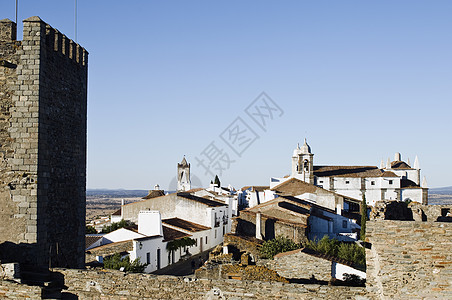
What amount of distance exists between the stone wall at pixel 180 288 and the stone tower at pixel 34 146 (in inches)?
A: 60.1

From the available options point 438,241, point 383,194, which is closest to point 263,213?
point 438,241

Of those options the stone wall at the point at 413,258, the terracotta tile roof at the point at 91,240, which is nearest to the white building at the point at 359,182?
the terracotta tile roof at the point at 91,240

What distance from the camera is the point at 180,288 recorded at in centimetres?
1059

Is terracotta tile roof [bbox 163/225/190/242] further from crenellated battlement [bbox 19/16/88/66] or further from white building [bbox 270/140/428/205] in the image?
white building [bbox 270/140/428/205]

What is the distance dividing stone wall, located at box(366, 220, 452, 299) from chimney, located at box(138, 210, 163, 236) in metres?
21.1

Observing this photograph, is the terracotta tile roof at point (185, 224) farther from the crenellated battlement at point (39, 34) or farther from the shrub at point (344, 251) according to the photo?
the crenellated battlement at point (39, 34)

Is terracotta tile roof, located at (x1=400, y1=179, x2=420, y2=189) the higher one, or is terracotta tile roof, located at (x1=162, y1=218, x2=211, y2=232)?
terracotta tile roof, located at (x1=400, y1=179, x2=420, y2=189)

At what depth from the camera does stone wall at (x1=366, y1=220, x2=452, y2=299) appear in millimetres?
8375

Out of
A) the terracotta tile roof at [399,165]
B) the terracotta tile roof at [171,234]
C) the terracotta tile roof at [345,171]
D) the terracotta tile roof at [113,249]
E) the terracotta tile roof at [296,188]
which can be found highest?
the terracotta tile roof at [399,165]

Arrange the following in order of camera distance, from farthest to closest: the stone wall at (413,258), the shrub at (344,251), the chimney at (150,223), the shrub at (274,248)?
the chimney at (150,223)
the shrub at (274,248)
the shrub at (344,251)
the stone wall at (413,258)

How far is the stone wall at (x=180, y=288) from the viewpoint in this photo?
9.88 metres

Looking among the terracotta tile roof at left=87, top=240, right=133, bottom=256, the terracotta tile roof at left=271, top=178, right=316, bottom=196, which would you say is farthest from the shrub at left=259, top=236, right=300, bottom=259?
the terracotta tile roof at left=271, top=178, right=316, bottom=196

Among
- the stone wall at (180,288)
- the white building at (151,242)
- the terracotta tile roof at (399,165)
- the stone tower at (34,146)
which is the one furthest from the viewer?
the terracotta tile roof at (399,165)

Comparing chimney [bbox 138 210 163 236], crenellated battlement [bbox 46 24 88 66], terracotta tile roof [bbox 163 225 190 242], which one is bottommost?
terracotta tile roof [bbox 163 225 190 242]
